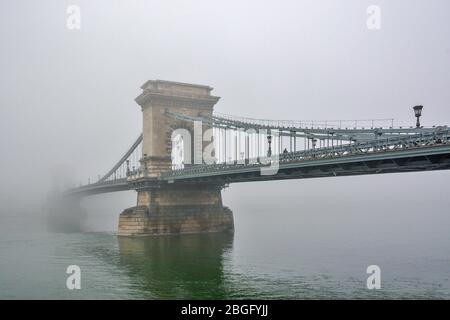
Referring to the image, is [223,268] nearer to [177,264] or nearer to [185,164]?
[177,264]

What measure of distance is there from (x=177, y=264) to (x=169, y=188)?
16.9 m

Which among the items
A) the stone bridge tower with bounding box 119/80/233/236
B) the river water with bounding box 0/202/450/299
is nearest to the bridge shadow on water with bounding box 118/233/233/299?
the river water with bounding box 0/202/450/299

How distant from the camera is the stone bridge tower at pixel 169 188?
147 ft

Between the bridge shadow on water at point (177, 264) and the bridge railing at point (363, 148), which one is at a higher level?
the bridge railing at point (363, 148)

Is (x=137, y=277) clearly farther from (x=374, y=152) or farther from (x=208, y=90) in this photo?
(x=208, y=90)

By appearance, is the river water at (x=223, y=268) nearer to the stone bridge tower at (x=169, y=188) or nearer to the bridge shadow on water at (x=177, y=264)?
the bridge shadow on water at (x=177, y=264)

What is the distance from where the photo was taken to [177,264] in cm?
2909

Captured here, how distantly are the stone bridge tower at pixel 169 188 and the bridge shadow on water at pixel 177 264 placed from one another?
76.8 inches

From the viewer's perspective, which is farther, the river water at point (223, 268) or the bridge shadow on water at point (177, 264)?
the bridge shadow on water at point (177, 264)

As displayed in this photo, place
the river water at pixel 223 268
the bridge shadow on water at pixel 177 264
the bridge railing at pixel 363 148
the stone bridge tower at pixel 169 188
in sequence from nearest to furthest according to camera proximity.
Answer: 1. the bridge railing at pixel 363 148
2. the river water at pixel 223 268
3. the bridge shadow on water at pixel 177 264
4. the stone bridge tower at pixel 169 188

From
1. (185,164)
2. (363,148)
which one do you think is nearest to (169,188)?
(185,164)

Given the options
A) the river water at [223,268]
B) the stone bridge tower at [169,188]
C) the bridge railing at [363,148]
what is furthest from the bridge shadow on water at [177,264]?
the bridge railing at [363,148]
